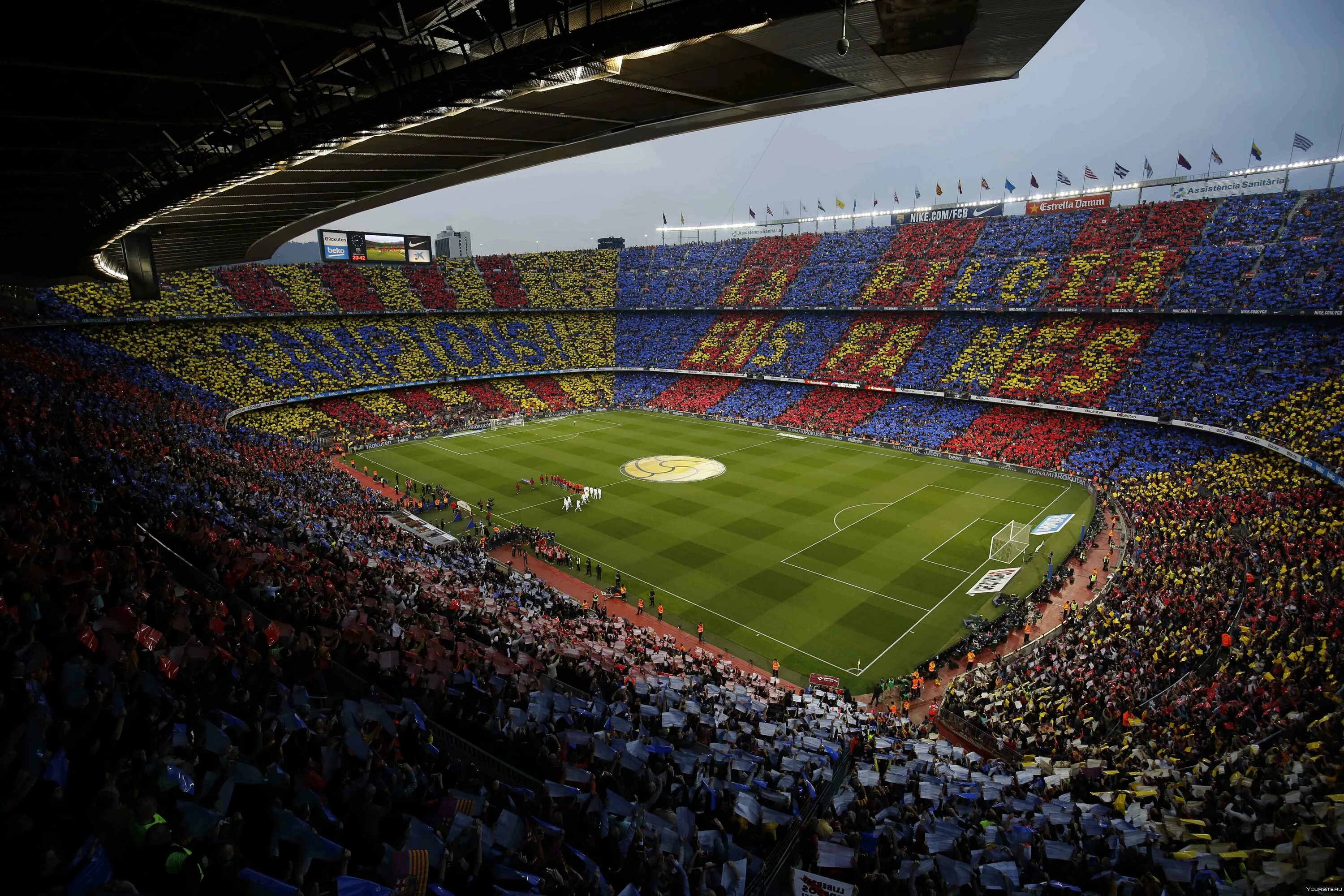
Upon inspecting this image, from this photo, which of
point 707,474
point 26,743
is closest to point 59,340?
point 707,474

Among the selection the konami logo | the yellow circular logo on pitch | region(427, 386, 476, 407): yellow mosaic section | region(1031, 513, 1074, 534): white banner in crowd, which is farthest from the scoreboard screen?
region(1031, 513, 1074, 534): white banner in crowd

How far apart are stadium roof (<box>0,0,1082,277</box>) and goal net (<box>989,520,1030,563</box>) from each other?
25.6m

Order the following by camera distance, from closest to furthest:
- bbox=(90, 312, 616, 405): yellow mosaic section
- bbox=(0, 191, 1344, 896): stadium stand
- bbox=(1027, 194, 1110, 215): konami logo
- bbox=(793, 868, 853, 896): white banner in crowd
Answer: bbox=(0, 191, 1344, 896): stadium stand
bbox=(793, 868, 853, 896): white banner in crowd
bbox=(90, 312, 616, 405): yellow mosaic section
bbox=(1027, 194, 1110, 215): konami logo

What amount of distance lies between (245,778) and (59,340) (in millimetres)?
49722

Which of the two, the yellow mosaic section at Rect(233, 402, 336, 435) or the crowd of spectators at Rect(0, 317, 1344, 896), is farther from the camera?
the yellow mosaic section at Rect(233, 402, 336, 435)

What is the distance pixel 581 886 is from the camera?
20.2 ft

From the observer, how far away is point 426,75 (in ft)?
27.0

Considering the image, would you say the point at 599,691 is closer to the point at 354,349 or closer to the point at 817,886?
the point at 817,886

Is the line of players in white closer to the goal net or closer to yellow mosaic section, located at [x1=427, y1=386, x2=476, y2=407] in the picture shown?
the goal net

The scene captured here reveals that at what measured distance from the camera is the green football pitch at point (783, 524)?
2358 centimetres

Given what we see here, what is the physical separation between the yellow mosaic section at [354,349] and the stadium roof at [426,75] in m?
42.9

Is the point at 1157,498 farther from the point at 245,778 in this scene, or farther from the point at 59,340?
the point at 59,340

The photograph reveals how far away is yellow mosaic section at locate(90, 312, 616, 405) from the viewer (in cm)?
4838

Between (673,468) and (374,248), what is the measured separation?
45.4 m
